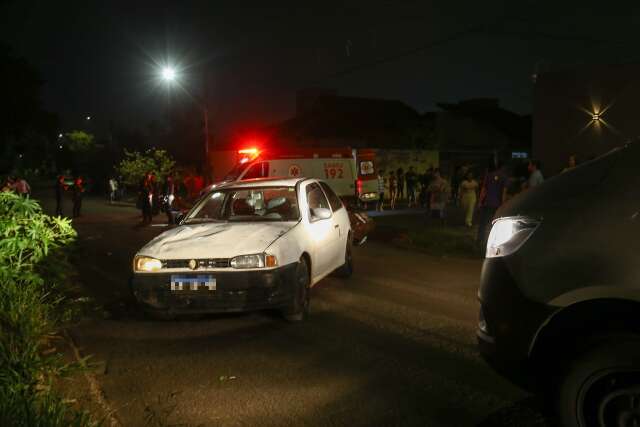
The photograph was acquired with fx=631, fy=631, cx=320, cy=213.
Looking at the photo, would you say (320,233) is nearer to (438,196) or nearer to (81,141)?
(438,196)

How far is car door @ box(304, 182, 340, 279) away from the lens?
7531 mm

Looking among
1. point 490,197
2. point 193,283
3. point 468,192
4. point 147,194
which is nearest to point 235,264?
point 193,283

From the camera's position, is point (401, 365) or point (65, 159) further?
point (65, 159)

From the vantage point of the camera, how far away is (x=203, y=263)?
6.41 m

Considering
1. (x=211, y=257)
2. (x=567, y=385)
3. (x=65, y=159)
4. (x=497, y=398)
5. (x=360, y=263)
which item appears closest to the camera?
(x=567, y=385)

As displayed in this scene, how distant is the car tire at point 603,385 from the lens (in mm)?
3150

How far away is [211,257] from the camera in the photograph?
641 cm

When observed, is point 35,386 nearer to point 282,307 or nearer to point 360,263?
point 282,307

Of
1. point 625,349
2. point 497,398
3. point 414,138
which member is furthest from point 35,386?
point 414,138

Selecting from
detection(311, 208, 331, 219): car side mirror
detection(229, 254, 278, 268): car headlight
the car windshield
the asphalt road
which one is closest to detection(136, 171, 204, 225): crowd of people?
the asphalt road

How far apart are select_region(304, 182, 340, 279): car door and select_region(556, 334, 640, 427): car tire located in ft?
14.1

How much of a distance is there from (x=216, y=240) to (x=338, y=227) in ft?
7.81

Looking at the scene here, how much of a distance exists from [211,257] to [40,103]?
88.6ft

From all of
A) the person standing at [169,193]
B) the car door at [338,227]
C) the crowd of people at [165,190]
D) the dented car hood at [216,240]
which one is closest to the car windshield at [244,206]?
the dented car hood at [216,240]
